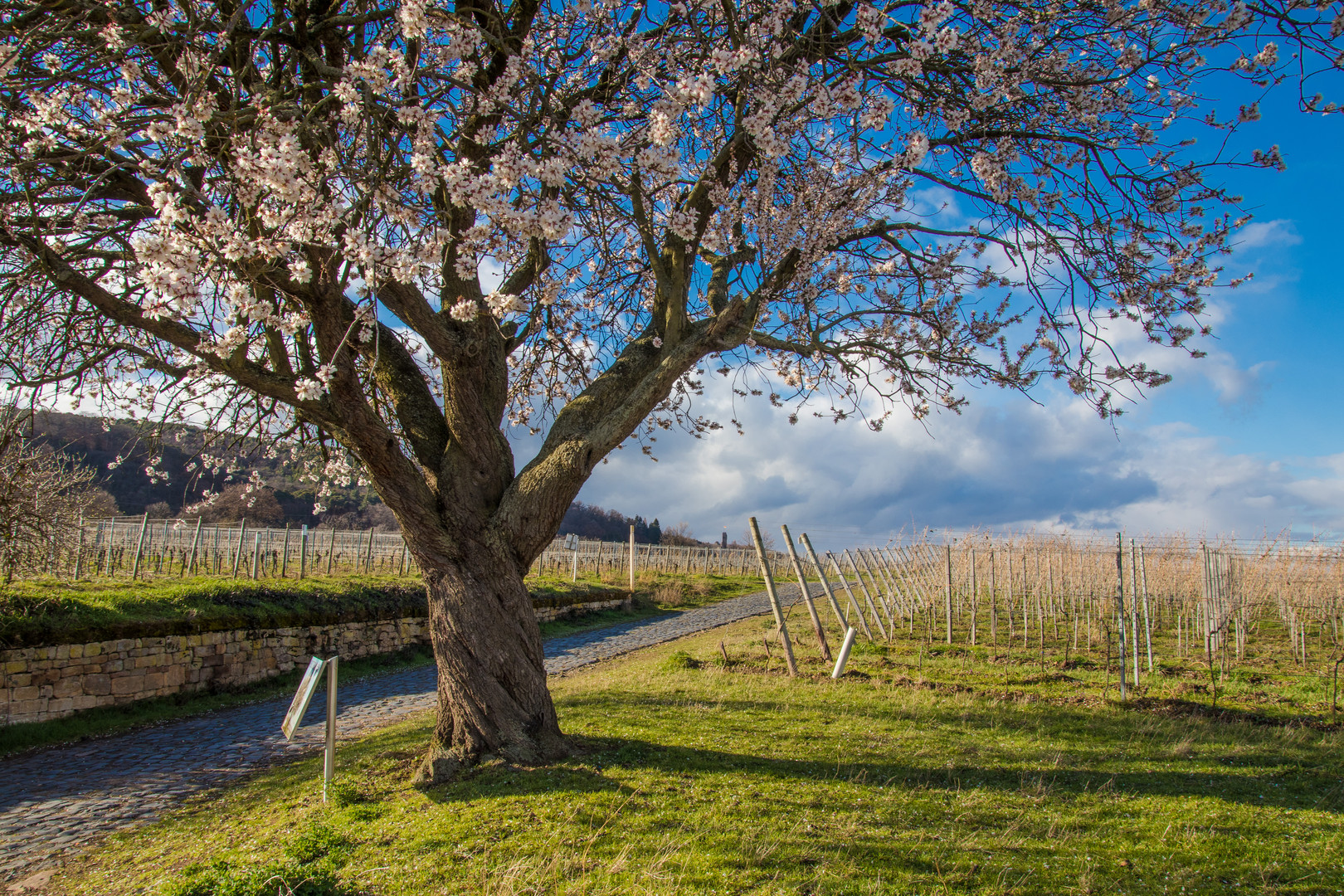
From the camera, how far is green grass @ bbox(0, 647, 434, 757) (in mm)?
7668

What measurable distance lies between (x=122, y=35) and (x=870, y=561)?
18382mm

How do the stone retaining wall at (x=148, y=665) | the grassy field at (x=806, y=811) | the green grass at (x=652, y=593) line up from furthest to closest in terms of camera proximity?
1. the green grass at (x=652, y=593)
2. the stone retaining wall at (x=148, y=665)
3. the grassy field at (x=806, y=811)

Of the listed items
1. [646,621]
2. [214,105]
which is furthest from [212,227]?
[646,621]

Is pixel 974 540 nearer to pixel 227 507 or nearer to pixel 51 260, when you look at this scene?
pixel 51 260

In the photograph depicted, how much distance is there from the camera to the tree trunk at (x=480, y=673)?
535cm

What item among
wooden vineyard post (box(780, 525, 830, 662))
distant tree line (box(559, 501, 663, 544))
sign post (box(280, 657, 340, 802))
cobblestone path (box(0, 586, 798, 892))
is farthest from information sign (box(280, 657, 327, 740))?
distant tree line (box(559, 501, 663, 544))

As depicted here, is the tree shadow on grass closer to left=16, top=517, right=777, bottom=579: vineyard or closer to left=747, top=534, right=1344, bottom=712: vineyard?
left=747, top=534, right=1344, bottom=712: vineyard

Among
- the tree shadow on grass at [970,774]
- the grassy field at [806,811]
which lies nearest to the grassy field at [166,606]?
the grassy field at [806,811]

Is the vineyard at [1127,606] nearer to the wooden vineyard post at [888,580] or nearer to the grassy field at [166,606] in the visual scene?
the wooden vineyard post at [888,580]

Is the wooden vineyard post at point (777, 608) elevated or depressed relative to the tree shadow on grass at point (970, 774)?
elevated

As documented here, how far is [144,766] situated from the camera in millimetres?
6855

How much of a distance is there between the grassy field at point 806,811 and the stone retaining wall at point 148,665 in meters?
3.74

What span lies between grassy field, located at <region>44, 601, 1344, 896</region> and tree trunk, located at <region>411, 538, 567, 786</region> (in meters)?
0.24

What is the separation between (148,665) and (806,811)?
8988 mm
